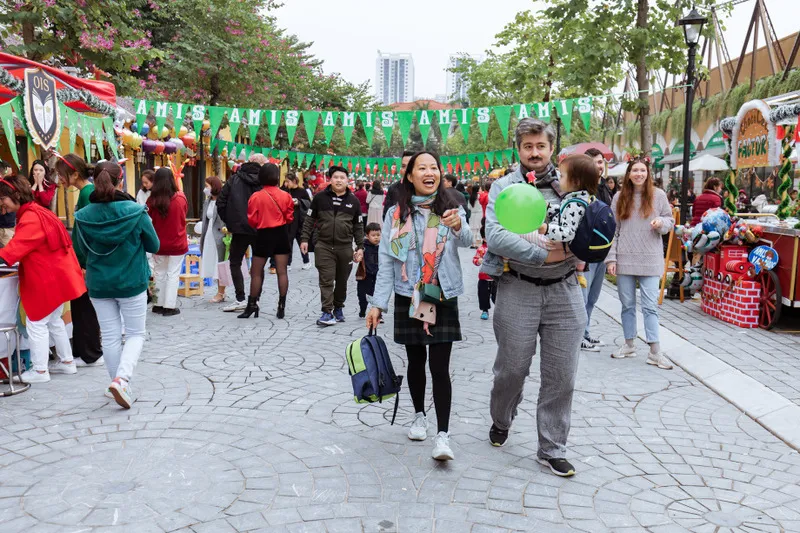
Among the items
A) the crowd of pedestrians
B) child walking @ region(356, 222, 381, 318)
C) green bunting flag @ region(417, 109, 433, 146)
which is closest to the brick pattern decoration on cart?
the crowd of pedestrians

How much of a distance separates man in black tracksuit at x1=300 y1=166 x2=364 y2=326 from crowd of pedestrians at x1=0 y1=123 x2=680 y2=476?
0.06 ft

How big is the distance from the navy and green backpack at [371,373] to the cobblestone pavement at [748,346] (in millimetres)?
3401

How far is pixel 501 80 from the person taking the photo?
28.4 meters

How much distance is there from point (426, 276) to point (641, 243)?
10.2 feet

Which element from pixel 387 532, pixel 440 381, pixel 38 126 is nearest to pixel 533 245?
pixel 440 381

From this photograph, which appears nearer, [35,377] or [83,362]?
[35,377]

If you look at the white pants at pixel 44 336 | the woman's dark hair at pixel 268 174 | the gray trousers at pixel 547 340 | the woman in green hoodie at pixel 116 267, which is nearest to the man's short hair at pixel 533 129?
the gray trousers at pixel 547 340

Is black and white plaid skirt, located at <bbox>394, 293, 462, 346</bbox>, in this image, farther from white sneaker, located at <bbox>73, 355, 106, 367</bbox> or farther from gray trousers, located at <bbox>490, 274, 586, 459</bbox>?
white sneaker, located at <bbox>73, 355, 106, 367</bbox>

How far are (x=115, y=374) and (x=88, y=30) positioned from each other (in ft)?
22.0

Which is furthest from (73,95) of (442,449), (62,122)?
(442,449)

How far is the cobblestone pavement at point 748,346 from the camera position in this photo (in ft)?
19.1

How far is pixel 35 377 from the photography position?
5441mm

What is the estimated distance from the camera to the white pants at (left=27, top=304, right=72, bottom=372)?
5.36 m

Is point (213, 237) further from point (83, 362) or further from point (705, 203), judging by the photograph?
point (705, 203)
